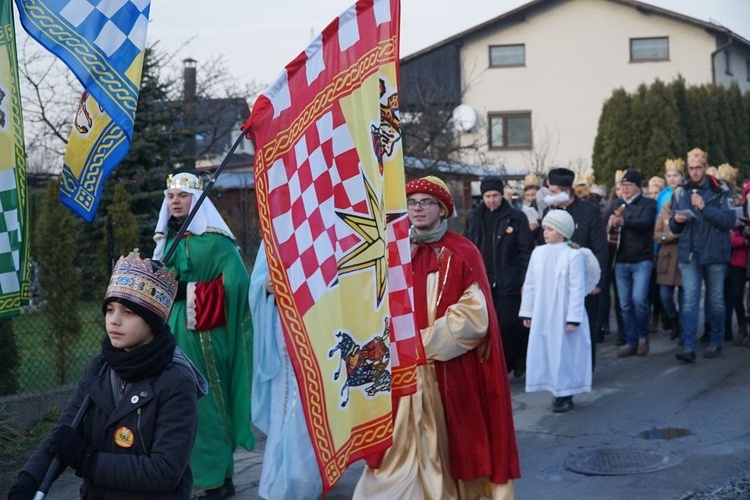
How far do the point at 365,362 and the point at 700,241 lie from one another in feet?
25.5

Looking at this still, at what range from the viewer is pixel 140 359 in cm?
343

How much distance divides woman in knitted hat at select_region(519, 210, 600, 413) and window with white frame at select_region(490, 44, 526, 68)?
101 ft

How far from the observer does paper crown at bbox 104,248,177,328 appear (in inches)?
138

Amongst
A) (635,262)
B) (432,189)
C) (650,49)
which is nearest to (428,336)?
(432,189)

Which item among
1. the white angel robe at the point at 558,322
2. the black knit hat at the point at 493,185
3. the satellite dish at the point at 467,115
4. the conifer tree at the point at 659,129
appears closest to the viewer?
the white angel robe at the point at 558,322

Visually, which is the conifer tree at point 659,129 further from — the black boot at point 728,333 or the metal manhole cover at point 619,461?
the metal manhole cover at point 619,461

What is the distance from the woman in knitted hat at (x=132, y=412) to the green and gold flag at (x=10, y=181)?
159 centimetres

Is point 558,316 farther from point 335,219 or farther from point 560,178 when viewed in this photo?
point 335,219

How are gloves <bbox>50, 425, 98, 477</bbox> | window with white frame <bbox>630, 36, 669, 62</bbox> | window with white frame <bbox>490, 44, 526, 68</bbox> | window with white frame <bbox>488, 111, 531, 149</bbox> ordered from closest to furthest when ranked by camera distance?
gloves <bbox>50, 425, 98, 477</bbox>, window with white frame <bbox>630, 36, 669, 62</bbox>, window with white frame <bbox>488, 111, 531, 149</bbox>, window with white frame <bbox>490, 44, 526, 68</bbox>

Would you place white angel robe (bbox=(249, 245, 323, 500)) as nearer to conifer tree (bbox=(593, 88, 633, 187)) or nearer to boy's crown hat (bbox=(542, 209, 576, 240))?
boy's crown hat (bbox=(542, 209, 576, 240))

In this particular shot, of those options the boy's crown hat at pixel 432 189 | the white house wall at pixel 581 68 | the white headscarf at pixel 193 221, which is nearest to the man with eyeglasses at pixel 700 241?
the boy's crown hat at pixel 432 189

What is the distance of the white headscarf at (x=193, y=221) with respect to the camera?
6.64m

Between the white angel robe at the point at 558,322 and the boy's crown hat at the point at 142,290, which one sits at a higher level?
the boy's crown hat at the point at 142,290

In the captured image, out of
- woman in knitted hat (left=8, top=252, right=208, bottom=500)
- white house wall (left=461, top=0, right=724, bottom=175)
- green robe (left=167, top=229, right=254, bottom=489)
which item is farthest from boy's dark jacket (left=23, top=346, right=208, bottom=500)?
white house wall (left=461, top=0, right=724, bottom=175)
